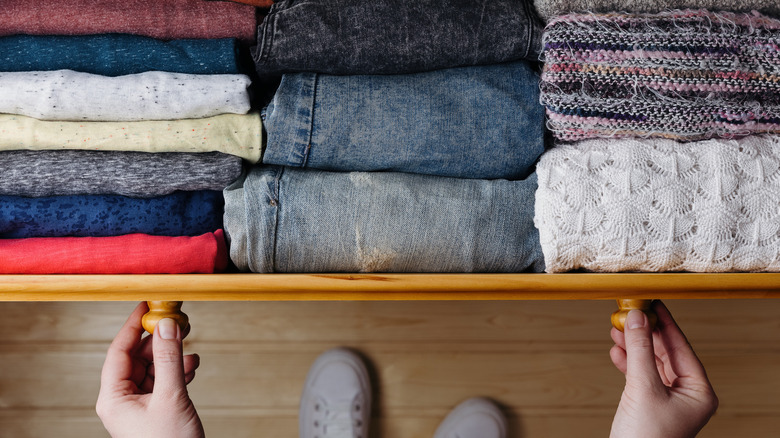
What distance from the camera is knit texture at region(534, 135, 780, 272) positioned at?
0.57 metres

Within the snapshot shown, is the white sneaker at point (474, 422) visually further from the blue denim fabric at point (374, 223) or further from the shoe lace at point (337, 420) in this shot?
the blue denim fabric at point (374, 223)

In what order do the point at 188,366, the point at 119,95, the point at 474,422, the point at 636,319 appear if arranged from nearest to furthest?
the point at 119,95
the point at 636,319
the point at 188,366
the point at 474,422

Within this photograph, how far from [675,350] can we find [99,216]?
835mm

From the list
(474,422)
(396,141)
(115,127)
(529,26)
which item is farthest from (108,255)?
(474,422)

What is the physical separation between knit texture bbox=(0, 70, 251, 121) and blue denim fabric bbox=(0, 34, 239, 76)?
12mm

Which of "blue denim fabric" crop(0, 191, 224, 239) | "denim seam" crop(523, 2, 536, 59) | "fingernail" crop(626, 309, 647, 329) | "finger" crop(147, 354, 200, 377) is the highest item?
"denim seam" crop(523, 2, 536, 59)

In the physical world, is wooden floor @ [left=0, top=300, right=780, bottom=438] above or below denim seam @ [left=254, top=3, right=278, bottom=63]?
below

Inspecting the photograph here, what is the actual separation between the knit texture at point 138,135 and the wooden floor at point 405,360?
506mm

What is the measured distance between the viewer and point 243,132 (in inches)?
22.8

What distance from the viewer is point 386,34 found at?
1.84 feet

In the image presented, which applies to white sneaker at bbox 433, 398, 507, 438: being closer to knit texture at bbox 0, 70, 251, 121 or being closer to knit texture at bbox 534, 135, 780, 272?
knit texture at bbox 534, 135, 780, 272

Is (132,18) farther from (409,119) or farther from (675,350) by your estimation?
(675,350)

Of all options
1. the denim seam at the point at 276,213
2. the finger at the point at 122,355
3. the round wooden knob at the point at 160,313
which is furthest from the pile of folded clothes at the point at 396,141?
the finger at the point at 122,355

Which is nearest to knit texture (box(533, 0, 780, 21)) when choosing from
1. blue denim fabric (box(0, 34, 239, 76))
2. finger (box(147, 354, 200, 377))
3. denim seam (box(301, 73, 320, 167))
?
denim seam (box(301, 73, 320, 167))
